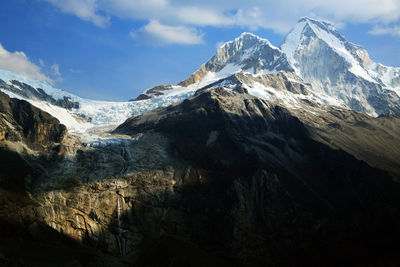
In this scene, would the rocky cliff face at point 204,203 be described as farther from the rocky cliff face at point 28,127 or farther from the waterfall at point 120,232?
the rocky cliff face at point 28,127

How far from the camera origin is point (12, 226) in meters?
93.9

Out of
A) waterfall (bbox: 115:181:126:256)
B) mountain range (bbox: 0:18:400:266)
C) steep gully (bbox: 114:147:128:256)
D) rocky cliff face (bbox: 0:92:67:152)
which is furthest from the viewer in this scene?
rocky cliff face (bbox: 0:92:67:152)

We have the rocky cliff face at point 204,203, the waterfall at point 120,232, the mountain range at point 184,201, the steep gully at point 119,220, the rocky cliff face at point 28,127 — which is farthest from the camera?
the rocky cliff face at point 28,127

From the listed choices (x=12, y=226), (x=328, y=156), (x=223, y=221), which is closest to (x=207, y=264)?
(x=223, y=221)

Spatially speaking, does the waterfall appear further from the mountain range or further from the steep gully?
the mountain range

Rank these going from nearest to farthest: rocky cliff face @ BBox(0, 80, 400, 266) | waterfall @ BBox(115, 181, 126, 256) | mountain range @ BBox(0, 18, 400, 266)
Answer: mountain range @ BBox(0, 18, 400, 266)
rocky cliff face @ BBox(0, 80, 400, 266)
waterfall @ BBox(115, 181, 126, 256)

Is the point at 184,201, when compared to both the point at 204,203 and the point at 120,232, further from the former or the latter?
the point at 120,232

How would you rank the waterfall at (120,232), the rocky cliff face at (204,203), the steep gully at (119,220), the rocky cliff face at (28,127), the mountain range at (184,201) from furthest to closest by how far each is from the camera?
the rocky cliff face at (28,127) < the steep gully at (119,220) < the waterfall at (120,232) < the rocky cliff face at (204,203) < the mountain range at (184,201)

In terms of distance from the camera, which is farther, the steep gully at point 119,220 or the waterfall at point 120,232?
the steep gully at point 119,220

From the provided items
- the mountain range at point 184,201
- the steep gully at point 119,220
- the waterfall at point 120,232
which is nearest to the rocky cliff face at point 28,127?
the mountain range at point 184,201

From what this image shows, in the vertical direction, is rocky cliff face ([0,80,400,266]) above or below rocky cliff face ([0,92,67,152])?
below

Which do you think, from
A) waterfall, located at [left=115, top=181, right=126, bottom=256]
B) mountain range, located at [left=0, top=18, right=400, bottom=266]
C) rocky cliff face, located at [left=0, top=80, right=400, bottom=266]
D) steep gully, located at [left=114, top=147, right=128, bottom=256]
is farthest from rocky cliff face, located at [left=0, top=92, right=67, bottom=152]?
waterfall, located at [left=115, top=181, right=126, bottom=256]

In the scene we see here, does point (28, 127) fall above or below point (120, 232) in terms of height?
above

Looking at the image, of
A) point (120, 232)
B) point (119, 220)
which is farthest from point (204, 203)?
point (120, 232)
